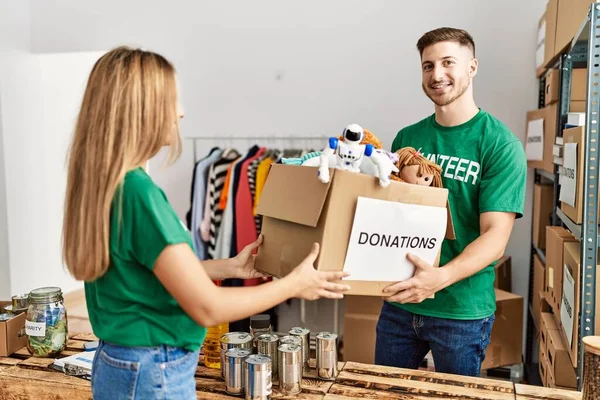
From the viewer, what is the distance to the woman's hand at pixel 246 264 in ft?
5.17

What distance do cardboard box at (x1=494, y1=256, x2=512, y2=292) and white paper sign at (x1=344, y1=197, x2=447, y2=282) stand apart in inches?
75.2

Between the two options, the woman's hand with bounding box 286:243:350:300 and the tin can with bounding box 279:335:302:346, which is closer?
the woman's hand with bounding box 286:243:350:300

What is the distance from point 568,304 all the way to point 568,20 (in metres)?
1.13

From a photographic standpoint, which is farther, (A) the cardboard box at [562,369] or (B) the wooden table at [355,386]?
(A) the cardboard box at [562,369]

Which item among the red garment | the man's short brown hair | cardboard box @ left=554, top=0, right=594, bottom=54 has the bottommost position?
the red garment

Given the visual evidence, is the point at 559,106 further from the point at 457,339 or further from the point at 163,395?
the point at 163,395

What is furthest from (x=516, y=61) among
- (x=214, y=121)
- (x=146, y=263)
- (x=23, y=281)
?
(x=23, y=281)

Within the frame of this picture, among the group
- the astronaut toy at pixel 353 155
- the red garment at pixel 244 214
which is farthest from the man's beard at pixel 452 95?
the red garment at pixel 244 214

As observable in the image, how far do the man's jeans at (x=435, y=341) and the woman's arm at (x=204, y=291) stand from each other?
0.70 meters

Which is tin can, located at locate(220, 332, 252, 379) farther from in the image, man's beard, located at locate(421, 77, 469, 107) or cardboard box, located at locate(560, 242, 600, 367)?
cardboard box, located at locate(560, 242, 600, 367)

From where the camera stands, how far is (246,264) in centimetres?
160

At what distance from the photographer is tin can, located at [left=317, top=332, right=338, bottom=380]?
4.96ft

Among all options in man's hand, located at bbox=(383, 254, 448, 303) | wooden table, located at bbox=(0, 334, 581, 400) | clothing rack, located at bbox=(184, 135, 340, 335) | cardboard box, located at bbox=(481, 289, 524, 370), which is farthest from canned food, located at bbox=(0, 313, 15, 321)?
cardboard box, located at bbox=(481, 289, 524, 370)

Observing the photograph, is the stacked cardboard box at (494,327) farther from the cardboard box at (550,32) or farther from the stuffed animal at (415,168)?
the stuffed animal at (415,168)
